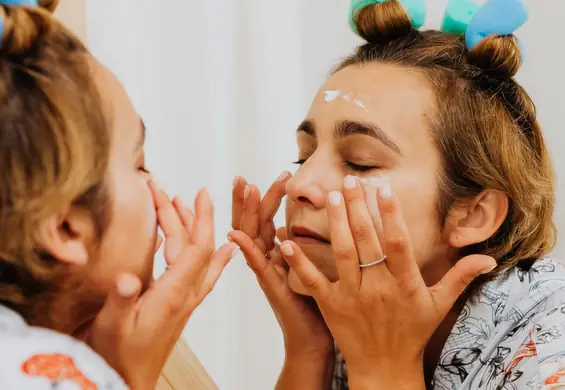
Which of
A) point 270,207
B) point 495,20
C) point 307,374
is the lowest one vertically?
point 307,374

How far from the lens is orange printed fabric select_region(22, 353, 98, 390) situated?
57 centimetres

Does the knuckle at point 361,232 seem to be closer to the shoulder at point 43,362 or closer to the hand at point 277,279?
the hand at point 277,279

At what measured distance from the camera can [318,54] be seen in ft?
5.13

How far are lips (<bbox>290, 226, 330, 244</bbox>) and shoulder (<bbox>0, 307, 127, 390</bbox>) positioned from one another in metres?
0.35

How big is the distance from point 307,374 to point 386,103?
41 cm

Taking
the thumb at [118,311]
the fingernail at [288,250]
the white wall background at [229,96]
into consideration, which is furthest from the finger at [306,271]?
the white wall background at [229,96]

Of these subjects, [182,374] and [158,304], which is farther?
[182,374]

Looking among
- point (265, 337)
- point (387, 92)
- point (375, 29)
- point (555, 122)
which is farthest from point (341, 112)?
point (265, 337)

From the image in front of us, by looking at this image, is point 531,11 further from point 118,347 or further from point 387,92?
point 118,347

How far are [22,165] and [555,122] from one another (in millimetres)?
1084

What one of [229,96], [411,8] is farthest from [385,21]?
[229,96]

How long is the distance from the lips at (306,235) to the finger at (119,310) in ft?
0.84

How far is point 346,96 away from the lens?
0.91 metres

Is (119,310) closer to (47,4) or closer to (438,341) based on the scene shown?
(47,4)
